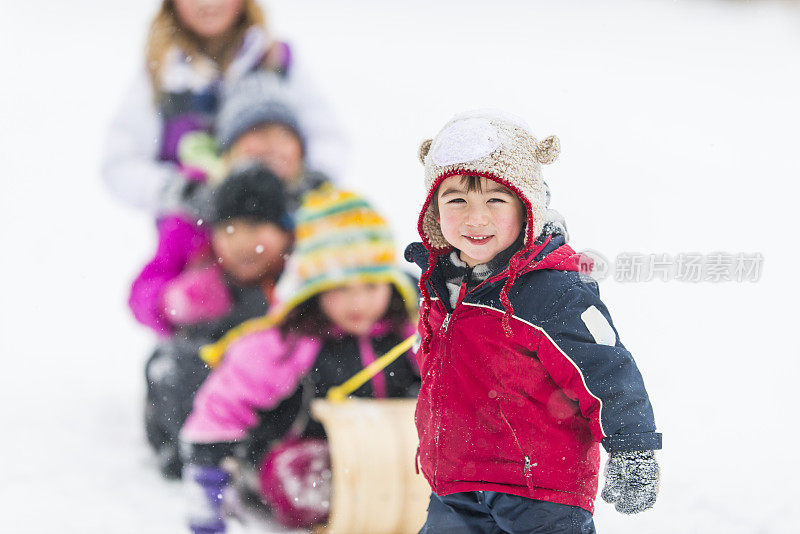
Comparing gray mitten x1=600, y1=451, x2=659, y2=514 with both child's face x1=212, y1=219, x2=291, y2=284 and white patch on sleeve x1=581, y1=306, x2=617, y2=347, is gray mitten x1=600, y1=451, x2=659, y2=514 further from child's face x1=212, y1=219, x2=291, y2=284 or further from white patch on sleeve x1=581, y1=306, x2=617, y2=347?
child's face x1=212, y1=219, x2=291, y2=284

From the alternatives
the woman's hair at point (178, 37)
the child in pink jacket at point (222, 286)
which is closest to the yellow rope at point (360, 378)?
the child in pink jacket at point (222, 286)

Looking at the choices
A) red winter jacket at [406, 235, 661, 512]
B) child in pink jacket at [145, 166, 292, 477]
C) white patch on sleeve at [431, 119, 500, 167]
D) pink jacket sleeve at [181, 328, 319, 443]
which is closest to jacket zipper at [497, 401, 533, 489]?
red winter jacket at [406, 235, 661, 512]

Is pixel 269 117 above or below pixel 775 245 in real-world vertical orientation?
above

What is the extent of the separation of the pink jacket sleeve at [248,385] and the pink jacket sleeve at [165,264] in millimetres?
514

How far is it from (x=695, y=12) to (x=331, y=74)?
56.4 inches

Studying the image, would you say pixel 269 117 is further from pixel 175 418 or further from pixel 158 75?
pixel 175 418

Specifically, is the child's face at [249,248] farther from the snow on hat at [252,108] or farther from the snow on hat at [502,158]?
the snow on hat at [502,158]

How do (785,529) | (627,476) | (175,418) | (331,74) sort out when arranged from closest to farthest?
(627,476) → (785,529) → (175,418) → (331,74)

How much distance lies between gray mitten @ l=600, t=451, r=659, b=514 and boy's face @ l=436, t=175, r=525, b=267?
335 mm

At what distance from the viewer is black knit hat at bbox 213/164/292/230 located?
2.11 metres

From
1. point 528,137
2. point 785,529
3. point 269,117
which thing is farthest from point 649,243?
point 528,137

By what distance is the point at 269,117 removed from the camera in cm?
228

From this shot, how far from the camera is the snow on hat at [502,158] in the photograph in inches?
41.0

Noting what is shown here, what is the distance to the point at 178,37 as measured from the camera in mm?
2408
